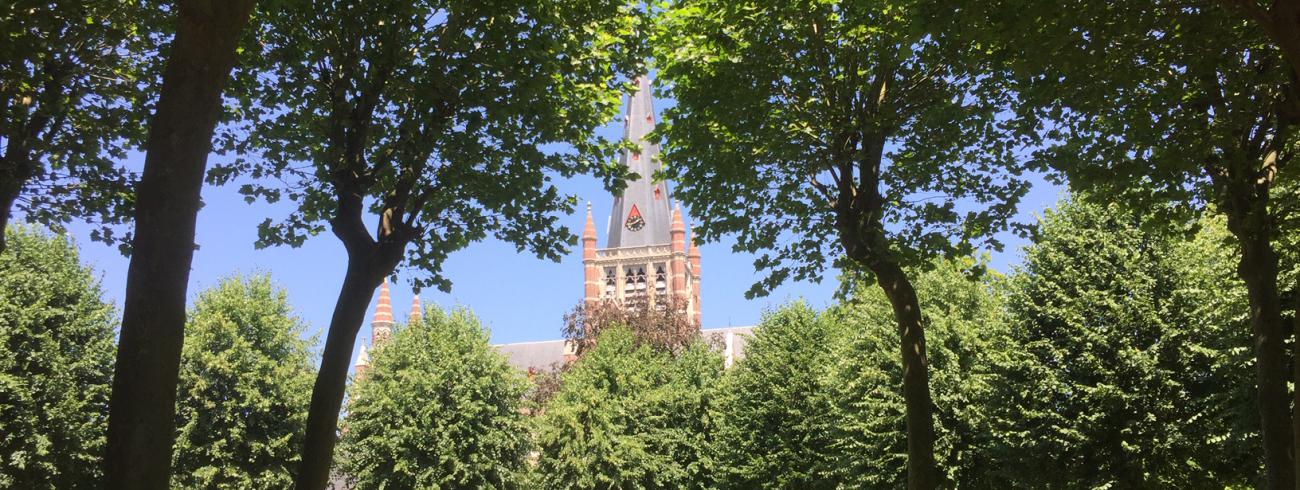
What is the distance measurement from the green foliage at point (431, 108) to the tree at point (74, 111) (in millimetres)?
1623

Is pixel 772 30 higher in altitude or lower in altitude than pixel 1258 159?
higher

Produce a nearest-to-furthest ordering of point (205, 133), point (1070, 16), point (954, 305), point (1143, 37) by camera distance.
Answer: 1. point (205, 133)
2. point (1070, 16)
3. point (1143, 37)
4. point (954, 305)

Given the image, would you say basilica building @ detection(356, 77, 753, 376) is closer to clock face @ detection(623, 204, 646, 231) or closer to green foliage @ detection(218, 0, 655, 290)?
clock face @ detection(623, 204, 646, 231)

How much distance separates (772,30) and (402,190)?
5.77 m

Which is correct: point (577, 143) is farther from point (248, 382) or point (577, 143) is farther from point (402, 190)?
point (248, 382)

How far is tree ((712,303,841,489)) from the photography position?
30.9 meters

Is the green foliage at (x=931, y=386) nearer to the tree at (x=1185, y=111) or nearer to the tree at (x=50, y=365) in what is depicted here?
the tree at (x=1185, y=111)

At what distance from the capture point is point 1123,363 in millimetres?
21094

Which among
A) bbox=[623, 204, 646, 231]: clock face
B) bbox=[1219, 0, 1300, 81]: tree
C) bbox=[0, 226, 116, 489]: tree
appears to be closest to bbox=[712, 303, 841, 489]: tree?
bbox=[0, 226, 116, 489]: tree

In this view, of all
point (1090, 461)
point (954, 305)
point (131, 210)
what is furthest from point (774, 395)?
point (131, 210)

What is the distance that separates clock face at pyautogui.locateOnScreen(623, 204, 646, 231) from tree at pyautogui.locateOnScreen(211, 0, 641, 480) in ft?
289

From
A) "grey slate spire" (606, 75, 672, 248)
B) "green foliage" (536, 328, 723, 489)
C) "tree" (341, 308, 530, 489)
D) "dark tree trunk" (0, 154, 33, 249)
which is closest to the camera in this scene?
"dark tree trunk" (0, 154, 33, 249)

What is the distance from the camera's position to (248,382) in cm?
3083

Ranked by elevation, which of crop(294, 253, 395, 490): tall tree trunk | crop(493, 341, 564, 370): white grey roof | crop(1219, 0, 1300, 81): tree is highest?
crop(493, 341, 564, 370): white grey roof
